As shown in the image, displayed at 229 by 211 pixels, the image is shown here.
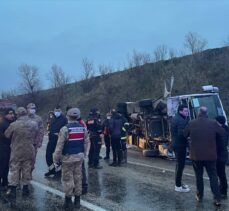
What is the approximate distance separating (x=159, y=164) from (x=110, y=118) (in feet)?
6.89

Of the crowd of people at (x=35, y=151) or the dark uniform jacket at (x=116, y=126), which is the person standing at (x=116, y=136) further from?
the crowd of people at (x=35, y=151)

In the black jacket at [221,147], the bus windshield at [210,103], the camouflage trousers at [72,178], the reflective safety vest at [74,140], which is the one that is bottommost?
the camouflage trousers at [72,178]

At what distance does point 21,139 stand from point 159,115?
325 inches

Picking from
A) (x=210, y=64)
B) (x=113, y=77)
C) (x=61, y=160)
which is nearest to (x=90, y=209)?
(x=61, y=160)

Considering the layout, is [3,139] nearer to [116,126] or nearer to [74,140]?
[74,140]

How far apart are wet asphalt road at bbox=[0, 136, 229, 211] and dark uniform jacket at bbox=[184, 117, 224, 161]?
88 cm

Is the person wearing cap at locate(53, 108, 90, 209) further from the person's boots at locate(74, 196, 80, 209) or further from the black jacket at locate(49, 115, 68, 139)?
the black jacket at locate(49, 115, 68, 139)

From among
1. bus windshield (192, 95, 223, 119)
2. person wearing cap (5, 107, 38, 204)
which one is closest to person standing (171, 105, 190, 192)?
person wearing cap (5, 107, 38, 204)

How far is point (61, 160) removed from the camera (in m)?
8.10

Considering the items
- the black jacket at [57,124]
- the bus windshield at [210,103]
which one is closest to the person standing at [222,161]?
the black jacket at [57,124]

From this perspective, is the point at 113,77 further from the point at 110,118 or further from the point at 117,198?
the point at 117,198

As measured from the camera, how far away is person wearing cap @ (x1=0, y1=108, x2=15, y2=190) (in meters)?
9.70

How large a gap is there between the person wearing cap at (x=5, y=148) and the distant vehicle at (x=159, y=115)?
6.66 metres

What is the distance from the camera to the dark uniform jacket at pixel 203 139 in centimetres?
829
